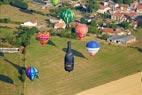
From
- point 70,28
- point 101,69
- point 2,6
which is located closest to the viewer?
point 101,69

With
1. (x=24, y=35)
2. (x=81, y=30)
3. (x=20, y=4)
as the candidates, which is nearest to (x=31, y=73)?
(x=81, y=30)

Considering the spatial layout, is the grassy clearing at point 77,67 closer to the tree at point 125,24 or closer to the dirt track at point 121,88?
the dirt track at point 121,88

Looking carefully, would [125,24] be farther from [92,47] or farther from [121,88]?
[121,88]

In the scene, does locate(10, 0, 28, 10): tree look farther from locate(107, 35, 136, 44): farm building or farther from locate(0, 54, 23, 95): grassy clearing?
locate(0, 54, 23, 95): grassy clearing

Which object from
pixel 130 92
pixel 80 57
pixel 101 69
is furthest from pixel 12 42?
pixel 130 92

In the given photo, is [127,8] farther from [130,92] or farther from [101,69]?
[130,92]

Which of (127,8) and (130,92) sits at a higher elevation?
(130,92)

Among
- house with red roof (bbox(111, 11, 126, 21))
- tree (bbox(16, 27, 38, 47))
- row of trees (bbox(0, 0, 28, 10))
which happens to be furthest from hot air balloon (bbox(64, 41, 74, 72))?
row of trees (bbox(0, 0, 28, 10))
